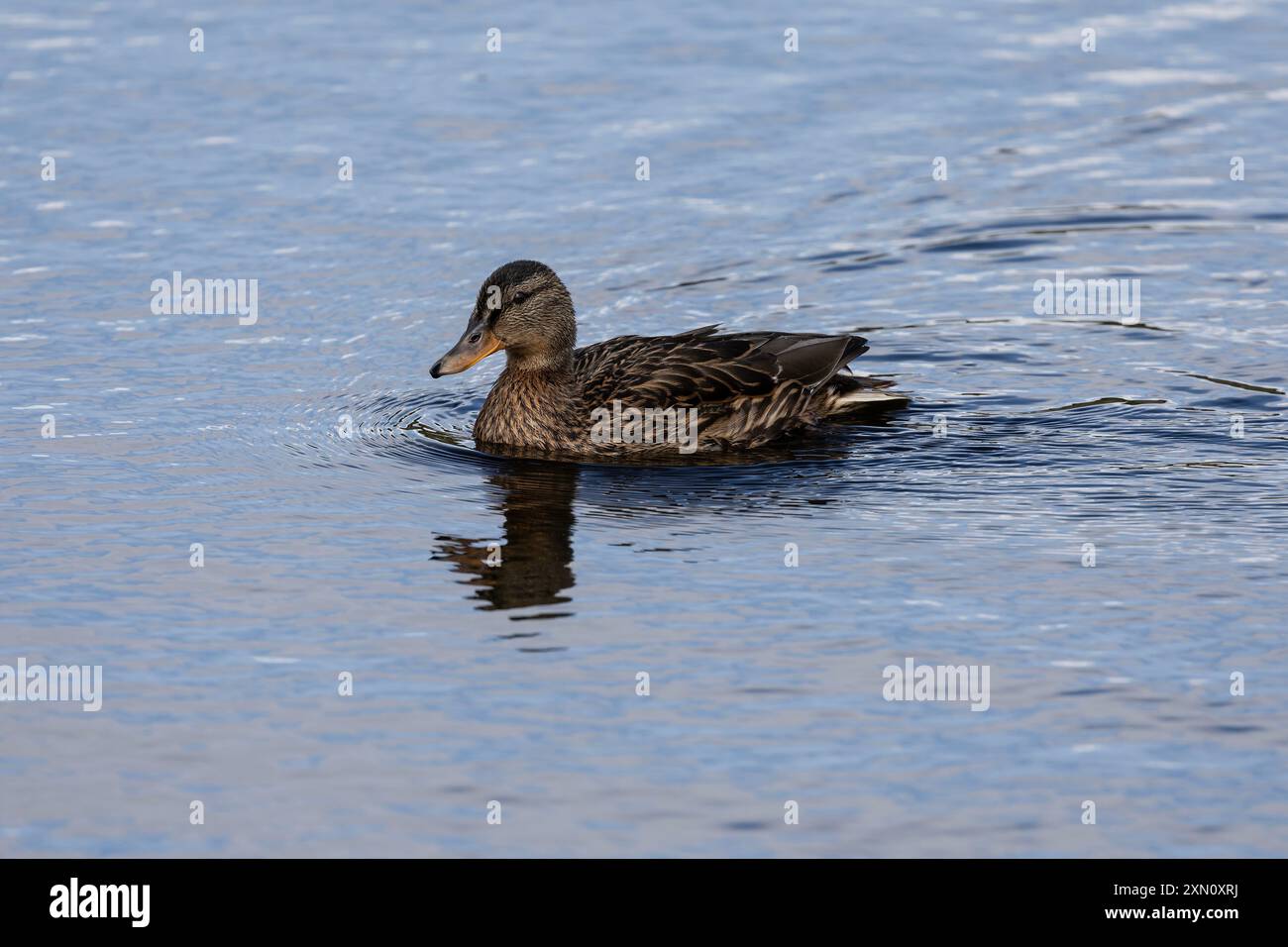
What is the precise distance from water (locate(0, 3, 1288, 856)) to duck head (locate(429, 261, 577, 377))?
2.20 ft

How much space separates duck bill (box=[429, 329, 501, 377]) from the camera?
13.6m

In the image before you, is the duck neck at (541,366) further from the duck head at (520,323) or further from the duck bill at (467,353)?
the duck bill at (467,353)

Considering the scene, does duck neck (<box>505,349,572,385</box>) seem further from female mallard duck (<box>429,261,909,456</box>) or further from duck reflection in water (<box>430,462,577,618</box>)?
duck reflection in water (<box>430,462,577,618</box>)

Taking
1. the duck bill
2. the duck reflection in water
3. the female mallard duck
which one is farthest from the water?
the duck bill

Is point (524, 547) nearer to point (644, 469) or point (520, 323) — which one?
point (644, 469)

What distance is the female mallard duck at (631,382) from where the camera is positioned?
44.7 feet

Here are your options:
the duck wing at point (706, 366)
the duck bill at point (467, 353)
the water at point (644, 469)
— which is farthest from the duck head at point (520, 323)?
the water at point (644, 469)

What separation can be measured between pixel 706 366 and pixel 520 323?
4.30 feet

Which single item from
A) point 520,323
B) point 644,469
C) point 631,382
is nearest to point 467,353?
point 520,323

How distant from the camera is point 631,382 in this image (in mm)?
13742

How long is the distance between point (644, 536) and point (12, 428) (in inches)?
182

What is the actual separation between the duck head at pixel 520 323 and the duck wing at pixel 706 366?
1.01 feet
